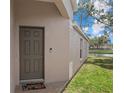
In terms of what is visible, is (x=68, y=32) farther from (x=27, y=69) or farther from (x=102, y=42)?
(x=102, y=42)

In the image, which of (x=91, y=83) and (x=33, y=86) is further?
(x=91, y=83)

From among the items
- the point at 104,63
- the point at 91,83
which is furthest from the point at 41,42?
the point at 104,63

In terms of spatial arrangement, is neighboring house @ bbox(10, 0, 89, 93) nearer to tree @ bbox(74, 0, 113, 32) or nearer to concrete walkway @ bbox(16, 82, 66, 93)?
concrete walkway @ bbox(16, 82, 66, 93)

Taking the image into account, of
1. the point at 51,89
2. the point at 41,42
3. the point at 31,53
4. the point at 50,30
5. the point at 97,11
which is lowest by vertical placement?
the point at 51,89

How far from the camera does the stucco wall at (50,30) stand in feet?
22.9

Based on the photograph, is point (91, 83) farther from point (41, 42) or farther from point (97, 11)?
A: point (97, 11)

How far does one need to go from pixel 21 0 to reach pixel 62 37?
7.68ft

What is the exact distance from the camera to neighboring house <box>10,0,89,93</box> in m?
7.02

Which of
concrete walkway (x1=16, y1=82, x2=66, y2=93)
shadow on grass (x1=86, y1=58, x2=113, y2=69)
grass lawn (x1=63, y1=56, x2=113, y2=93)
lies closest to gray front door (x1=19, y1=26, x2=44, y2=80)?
concrete walkway (x1=16, y1=82, x2=66, y2=93)

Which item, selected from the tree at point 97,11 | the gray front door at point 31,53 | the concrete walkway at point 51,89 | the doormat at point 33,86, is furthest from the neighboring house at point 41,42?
the tree at point 97,11

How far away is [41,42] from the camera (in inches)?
296

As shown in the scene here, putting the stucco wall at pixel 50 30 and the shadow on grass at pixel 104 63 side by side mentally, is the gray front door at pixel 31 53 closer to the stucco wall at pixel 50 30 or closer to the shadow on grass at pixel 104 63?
the stucco wall at pixel 50 30

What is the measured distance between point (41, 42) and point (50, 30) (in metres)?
0.65
